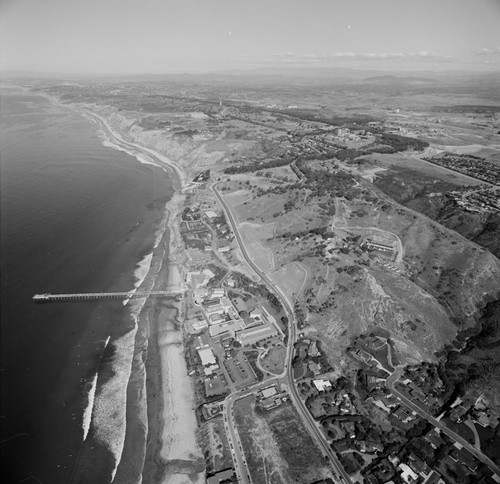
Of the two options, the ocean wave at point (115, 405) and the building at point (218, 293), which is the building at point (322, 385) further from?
the ocean wave at point (115, 405)

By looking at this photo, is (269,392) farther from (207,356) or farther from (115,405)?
(115,405)

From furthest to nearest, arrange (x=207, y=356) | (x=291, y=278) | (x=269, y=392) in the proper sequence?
(x=291, y=278) < (x=207, y=356) < (x=269, y=392)

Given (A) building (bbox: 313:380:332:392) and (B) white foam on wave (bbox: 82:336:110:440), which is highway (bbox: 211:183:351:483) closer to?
(A) building (bbox: 313:380:332:392)

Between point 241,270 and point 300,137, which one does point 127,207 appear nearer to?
point 241,270

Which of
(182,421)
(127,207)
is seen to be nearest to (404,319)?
(182,421)

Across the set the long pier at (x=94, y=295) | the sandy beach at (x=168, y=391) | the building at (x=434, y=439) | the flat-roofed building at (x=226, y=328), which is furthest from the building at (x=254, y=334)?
the building at (x=434, y=439)

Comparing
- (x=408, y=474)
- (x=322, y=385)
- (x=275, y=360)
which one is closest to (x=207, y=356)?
(x=275, y=360)
